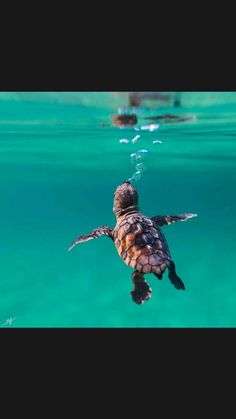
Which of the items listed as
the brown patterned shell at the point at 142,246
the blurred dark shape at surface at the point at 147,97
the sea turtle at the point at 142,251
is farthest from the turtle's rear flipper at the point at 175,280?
the blurred dark shape at surface at the point at 147,97

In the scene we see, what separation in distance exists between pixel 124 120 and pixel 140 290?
11.6m

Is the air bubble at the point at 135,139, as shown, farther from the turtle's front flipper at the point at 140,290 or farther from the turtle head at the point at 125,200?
the turtle's front flipper at the point at 140,290

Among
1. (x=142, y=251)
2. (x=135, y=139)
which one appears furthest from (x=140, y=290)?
(x=135, y=139)

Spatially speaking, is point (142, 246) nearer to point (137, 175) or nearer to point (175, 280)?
point (175, 280)

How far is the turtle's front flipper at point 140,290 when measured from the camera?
7.20 metres

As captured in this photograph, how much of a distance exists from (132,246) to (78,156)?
23.9m

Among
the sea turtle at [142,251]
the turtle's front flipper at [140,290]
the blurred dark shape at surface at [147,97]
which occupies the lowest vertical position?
the turtle's front flipper at [140,290]

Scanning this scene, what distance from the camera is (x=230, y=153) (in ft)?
91.6

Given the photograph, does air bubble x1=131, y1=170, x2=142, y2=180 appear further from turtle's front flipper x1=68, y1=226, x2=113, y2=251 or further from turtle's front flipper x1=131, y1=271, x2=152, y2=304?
turtle's front flipper x1=131, y1=271, x2=152, y2=304

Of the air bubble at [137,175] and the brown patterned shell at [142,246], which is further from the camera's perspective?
the air bubble at [137,175]

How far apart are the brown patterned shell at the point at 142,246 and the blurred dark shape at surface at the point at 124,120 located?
9.13 metres

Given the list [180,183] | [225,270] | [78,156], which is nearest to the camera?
[225,270]

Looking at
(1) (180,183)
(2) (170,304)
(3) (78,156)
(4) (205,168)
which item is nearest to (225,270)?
(2) (170,304)
